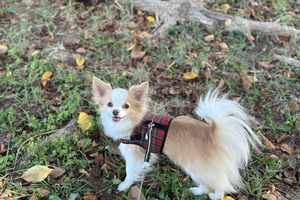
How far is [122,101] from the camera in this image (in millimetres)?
1822

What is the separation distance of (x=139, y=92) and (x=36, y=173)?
4.10 feet

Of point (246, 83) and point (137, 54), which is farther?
point (137, 54)

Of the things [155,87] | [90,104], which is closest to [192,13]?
[155,87]

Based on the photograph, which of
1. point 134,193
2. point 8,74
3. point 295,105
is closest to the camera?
point 134,193

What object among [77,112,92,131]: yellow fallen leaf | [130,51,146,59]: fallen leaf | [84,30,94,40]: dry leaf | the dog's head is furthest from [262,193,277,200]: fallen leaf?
[84,30,94,40]: dry leaf

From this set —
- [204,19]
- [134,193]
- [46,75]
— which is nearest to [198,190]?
[134,193]

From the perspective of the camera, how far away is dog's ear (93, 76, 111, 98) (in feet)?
6.37

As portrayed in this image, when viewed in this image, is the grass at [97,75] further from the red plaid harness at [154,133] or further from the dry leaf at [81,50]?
the red plaid harness at [154,133]

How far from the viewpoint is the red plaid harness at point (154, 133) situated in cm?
190

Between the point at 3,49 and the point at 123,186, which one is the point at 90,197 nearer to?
the point at 123,186

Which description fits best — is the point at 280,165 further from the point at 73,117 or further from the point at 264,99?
the point at 73,117

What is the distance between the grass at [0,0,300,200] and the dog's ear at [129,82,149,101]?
79 cm

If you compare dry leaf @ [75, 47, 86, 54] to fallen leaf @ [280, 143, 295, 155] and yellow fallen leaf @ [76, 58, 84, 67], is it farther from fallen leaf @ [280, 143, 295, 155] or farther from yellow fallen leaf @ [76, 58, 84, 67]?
fallen leaf @ [280, 143, 295, 155]

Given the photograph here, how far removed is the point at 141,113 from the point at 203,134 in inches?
23.0
